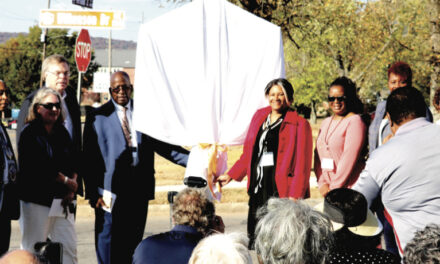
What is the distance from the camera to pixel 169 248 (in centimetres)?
318

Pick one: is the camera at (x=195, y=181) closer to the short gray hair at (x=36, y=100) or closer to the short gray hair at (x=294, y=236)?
the short gray hair at (x=36, y=100)

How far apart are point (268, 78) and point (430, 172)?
1.91 metres

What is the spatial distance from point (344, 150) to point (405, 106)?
61.5 inches

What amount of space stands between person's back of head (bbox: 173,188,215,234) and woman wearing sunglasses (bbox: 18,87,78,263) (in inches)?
62.3

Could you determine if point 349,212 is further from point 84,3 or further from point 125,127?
point 84,3

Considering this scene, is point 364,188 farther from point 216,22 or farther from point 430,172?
point 216,22

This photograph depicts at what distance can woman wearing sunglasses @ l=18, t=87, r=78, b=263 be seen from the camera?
4445 millimetres

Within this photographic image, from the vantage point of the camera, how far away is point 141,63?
187 inches

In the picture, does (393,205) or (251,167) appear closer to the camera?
(393,205)

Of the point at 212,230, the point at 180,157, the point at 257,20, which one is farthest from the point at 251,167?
the point at 212,230

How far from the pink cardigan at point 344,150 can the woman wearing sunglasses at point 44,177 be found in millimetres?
2299

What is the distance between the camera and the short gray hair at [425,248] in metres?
2.32

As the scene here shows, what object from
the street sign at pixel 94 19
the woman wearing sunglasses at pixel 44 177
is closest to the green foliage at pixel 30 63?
the street sign at pixel 94 19

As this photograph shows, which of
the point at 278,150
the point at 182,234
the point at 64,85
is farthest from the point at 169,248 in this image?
the point at 64,85
